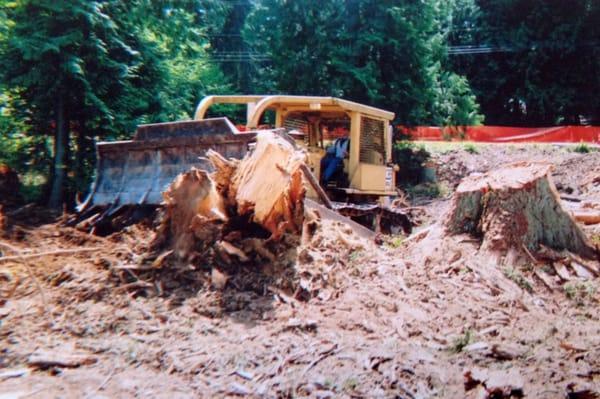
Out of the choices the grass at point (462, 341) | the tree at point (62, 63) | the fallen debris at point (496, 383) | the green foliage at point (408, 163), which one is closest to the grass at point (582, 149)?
the green foliage at point (408, 163)

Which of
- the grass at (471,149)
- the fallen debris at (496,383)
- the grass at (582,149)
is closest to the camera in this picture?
the fallen debris at (496,383)

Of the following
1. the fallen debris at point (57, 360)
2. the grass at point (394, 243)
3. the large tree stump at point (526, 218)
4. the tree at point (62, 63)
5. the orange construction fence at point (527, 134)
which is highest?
the tree at point (62, 63)

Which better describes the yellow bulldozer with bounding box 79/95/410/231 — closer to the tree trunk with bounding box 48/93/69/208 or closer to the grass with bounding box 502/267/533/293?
the tree trunk with bounding box 48/93/69/208

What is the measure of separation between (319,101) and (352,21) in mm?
9498

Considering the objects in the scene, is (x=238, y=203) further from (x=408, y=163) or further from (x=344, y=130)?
(x=408, y=163)

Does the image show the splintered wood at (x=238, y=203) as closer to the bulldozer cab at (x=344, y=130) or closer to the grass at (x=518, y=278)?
the grass at (x=518, y=278)

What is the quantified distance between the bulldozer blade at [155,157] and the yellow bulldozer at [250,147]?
0.04 feet

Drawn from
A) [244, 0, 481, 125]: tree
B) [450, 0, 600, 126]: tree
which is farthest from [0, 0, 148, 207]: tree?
[450, 0, 600, 126]: tree

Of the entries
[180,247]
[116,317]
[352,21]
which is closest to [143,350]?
[116,317]

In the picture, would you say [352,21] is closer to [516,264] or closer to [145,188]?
[145,188]

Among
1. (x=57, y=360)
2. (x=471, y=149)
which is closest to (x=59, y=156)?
(x=57, y=360)

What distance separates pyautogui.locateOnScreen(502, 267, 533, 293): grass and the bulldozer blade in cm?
316

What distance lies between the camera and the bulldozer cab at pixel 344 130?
8.46m

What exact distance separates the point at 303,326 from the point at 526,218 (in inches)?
111
